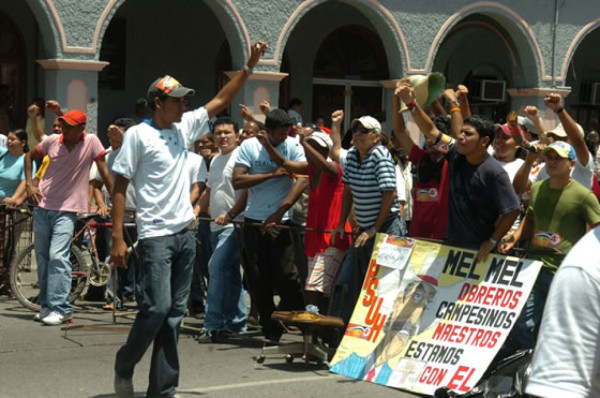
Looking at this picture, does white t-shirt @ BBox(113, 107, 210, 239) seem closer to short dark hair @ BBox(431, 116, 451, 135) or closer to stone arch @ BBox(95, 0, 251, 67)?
short dark hair @ BBox(431, 116, 451, 135)

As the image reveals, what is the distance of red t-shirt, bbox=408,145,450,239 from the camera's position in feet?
25.9

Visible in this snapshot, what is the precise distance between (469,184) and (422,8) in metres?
11.9

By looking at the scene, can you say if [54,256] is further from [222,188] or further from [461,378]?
[461,378]

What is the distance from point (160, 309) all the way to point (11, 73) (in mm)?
13019

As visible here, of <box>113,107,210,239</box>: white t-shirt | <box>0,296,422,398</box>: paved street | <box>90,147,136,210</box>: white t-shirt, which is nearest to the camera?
<box>113,107,210,239</box>: white t-shirt

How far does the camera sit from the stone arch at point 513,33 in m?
18.6

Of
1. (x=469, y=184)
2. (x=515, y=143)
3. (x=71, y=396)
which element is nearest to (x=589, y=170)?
(x=515, y=143)

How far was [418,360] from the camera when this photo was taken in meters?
6.98

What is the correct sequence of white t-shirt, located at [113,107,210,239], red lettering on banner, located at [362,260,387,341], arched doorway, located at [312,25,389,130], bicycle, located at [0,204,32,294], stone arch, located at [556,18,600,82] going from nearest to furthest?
white t-shirt, located at [113,107,210,239]
red lettering on banner, located at [362,260,387,341]
bicycle, located at [0,204,32,294]
stone arch, located at [556,18,600,82]
arched doorway, located at [312,25,389,130]

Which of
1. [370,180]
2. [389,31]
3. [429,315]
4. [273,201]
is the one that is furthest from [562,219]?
[389,31]

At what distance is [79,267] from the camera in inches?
403

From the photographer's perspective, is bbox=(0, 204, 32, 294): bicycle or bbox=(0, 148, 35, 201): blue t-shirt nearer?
bbox=(0, 204, 32, 294): bicycle

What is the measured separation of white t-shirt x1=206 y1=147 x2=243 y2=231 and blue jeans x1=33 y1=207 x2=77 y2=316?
1346 millimetres

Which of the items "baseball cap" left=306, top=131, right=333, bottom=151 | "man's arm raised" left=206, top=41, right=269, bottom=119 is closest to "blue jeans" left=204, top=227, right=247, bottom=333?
"baseball cap" left=306, top=131, right=333, bottom=151
